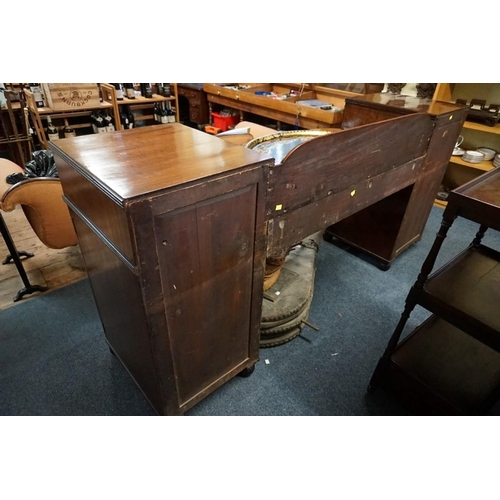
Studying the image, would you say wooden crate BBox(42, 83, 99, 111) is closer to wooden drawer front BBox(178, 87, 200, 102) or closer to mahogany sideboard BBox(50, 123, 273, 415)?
wooden drawer front BBox(178, 87, 200, 102)

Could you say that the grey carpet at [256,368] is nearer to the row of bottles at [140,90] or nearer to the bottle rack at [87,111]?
the bottle rack at [87,111]

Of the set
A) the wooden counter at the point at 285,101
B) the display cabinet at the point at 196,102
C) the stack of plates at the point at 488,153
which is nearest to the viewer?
the wooden counter at the point at 285,101

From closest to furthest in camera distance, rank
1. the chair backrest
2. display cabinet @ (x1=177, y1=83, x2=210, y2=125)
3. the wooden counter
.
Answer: the chair backrest
the wooden counter
display cabinet @ (x1=177, y1=83, x2=210, y2=125)

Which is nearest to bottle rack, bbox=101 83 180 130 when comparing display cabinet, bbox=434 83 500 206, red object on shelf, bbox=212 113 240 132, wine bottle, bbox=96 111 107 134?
wine bottle, bbox=96 111 107 134

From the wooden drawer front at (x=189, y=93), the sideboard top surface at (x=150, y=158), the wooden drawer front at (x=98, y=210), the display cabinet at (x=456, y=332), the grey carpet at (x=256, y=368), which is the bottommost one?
the grey carpet at (x=256, y=368)

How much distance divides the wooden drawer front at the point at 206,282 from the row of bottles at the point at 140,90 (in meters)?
3.15

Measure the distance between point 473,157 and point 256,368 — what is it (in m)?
2.62

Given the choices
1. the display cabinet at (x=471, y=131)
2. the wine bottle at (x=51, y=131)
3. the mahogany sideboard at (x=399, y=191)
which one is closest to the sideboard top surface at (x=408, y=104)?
the mahogany sideboard at (x=399, y=191)

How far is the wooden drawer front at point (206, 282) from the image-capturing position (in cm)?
92

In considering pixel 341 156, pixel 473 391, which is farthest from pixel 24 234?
pixel 473 391

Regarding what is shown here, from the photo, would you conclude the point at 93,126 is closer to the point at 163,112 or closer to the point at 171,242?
the point at 163,112

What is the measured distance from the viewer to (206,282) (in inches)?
42.6

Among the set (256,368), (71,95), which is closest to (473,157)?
(256,368)

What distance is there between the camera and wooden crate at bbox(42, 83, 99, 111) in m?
3.16
